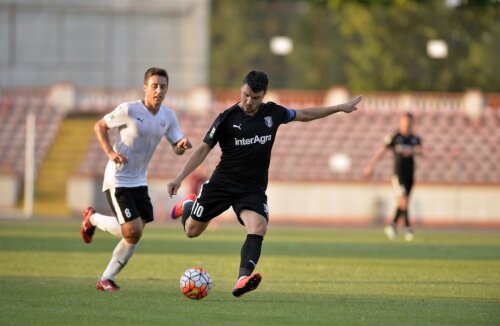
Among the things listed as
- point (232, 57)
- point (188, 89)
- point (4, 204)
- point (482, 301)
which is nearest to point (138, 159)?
point (482, 301)

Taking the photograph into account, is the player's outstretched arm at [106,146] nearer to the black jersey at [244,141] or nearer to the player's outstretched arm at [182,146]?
the player's outstretched arm at [182,146]

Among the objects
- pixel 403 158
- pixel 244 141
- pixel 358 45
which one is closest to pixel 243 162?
pixel 244 141

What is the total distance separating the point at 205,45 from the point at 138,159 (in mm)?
37438

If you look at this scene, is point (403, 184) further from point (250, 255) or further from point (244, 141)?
point (250, 255)

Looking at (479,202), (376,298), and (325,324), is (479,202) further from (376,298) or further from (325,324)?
(325,324)

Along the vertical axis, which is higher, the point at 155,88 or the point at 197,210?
the point at 155,88

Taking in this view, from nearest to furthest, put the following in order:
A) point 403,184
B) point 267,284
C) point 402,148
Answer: point 267,284, point 402,148, point 403,184

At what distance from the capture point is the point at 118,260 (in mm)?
13609

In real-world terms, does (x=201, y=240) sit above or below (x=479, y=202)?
above

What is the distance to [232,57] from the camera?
81.8 m

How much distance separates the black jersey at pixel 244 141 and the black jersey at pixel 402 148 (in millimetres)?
13121

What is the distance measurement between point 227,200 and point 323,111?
4.48 feet

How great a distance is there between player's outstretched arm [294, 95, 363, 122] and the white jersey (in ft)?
4.97

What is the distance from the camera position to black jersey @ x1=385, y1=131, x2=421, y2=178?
2608 cm
